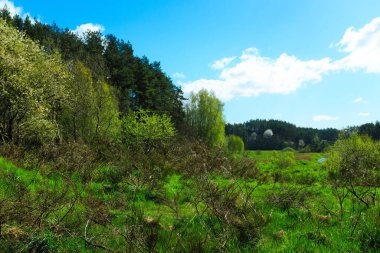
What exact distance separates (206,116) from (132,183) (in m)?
50.7

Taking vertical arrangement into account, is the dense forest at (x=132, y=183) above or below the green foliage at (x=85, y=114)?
below

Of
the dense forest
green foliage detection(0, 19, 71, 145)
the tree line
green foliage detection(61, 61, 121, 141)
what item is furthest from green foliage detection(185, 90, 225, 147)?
the tree line

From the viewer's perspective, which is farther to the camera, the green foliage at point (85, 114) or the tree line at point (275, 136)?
the tree line at point (275, 136)

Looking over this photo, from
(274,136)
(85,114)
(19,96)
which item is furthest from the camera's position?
(274,136)

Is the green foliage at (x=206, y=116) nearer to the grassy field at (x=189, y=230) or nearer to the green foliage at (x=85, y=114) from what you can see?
the green foliage at (x=85, y=114)

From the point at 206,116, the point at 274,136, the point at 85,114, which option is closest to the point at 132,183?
the point at 85,114

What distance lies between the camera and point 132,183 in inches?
401

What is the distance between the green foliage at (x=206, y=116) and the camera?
6016cm

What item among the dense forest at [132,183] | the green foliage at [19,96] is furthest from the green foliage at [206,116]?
the green foliage at [19,96]

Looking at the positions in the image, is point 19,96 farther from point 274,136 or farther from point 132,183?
point 274,136

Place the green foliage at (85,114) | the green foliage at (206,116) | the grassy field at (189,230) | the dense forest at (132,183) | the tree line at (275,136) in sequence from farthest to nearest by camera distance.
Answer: the tree line at (275,136)
the green foliage at (206,116)
the green foliage at (85,114)
the dense forest at (132,183)
the grassy field at (189,230)

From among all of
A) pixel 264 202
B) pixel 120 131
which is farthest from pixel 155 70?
pixel 264 202

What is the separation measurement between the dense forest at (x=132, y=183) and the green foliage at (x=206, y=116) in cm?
1327

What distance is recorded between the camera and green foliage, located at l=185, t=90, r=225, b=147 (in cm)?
6016
